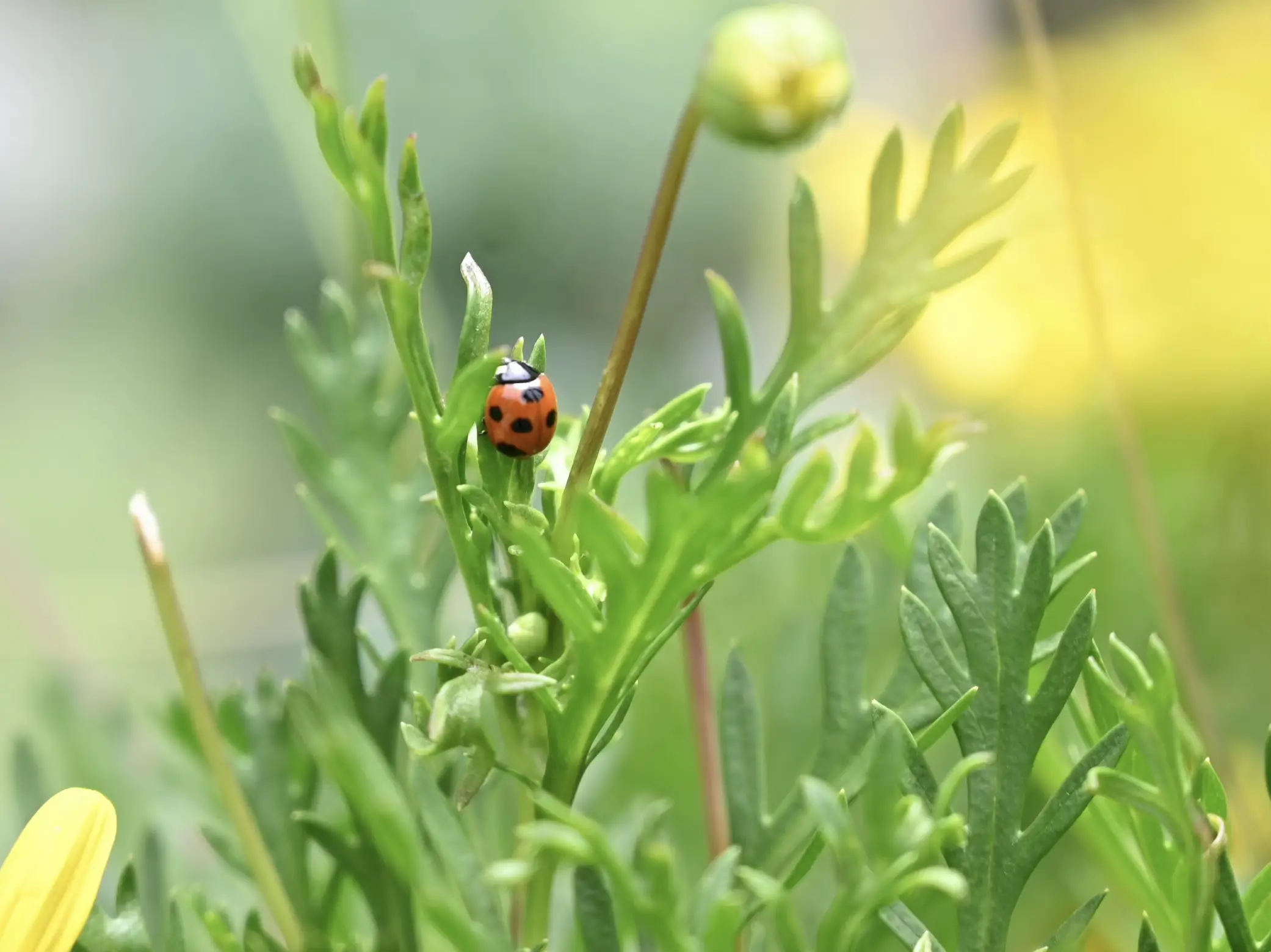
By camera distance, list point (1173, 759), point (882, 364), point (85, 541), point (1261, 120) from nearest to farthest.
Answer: point (1173, 759) < point (1261, 120) < point (882, 364) < point (85, 541)

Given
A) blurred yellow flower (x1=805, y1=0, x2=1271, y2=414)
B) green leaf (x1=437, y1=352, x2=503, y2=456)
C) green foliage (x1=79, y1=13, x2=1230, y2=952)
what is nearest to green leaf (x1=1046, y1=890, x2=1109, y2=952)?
green foliage (x1=79, y1=13, x2=1230, y2=952)

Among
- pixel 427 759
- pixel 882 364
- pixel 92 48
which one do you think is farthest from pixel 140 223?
pixel 427 759

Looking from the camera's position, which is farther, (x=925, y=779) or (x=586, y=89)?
(x=586, y=89)

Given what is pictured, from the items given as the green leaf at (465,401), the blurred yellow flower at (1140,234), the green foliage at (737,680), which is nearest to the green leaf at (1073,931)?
the green foliage at (737,680)

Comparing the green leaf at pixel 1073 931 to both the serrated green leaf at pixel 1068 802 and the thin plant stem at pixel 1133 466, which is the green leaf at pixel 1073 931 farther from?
the thin plant stem at pixel 1133 466

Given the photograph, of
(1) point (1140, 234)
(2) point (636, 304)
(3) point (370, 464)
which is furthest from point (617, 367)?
(1) point (1140, 234)

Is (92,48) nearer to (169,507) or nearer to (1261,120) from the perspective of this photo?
(169,507)
